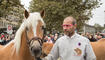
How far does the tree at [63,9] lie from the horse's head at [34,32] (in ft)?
79.5

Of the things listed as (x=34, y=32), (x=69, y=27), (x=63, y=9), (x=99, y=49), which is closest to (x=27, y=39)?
(x=34, y=32)

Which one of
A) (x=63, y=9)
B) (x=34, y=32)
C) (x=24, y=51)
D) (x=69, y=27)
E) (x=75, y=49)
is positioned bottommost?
(x=63, y=9)

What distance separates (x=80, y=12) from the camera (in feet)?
102

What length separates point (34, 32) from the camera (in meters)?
3.93

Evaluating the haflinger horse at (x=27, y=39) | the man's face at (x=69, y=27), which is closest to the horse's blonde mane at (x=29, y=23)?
the haflinger horse at (x=27, y=39)

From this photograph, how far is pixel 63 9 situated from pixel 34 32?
83.7 ft

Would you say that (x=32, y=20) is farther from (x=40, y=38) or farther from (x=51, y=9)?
(x=51, y=9)

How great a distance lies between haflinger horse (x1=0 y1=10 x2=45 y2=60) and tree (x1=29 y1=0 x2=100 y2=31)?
78.6 ft

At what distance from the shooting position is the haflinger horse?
3.85 metres

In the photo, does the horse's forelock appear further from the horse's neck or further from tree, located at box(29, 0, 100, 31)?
tree, located at box(29, 0, 100, 31)

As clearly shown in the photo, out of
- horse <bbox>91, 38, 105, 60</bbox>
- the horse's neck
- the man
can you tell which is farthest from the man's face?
horse <bbox>91, 38, 105, 60</bbox>

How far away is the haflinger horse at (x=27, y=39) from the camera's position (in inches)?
152

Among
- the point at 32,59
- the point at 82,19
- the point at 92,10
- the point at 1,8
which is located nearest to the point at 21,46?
the point at 32,59

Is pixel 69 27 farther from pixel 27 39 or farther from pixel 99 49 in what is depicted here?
pixel 99 49
